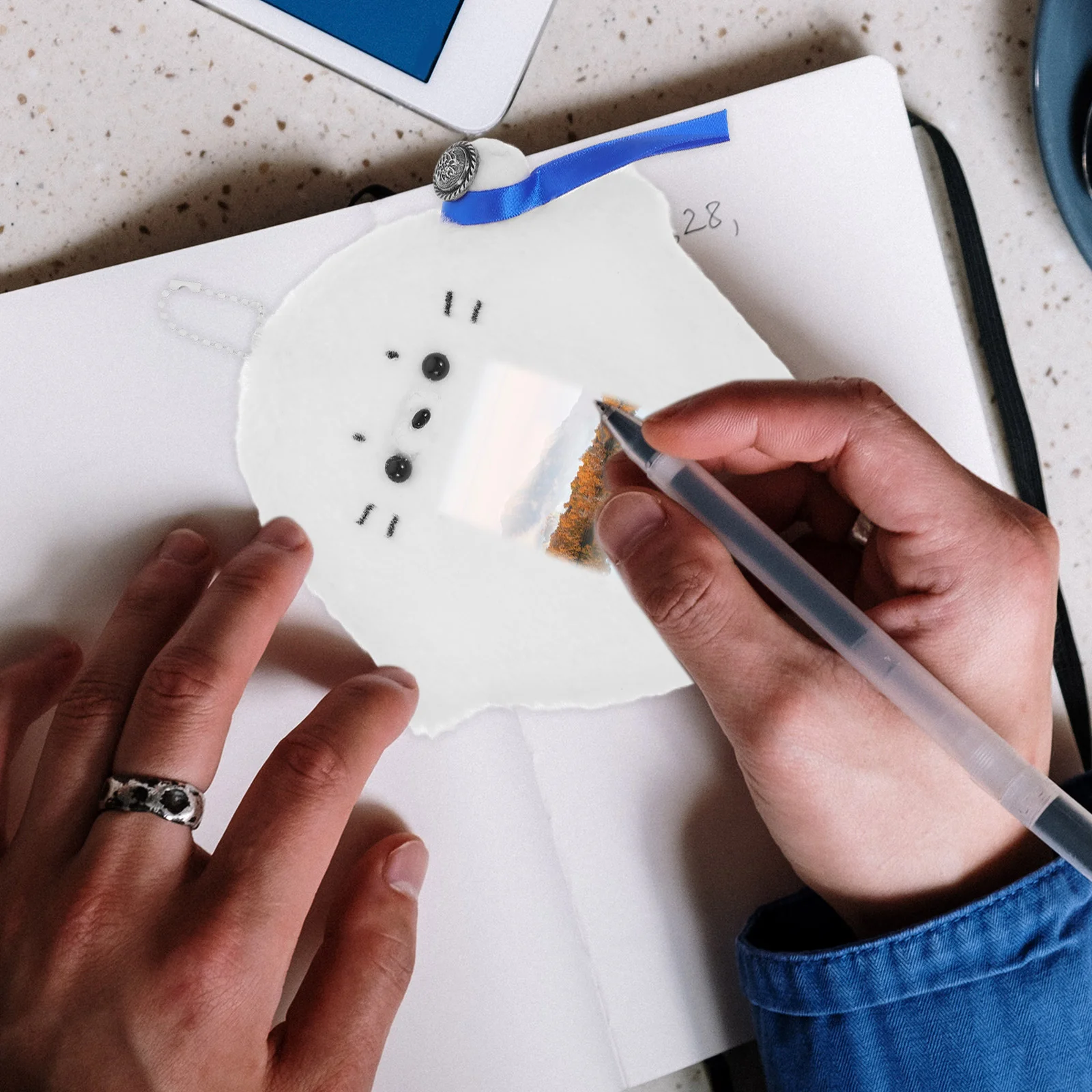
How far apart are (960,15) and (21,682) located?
624 mm

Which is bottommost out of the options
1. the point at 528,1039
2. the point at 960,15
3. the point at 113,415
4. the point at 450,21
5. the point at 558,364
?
the point at 528,1039

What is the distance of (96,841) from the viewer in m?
0.37

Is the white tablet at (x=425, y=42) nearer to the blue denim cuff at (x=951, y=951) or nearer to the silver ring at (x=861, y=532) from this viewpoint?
the silver ring at (x=861, y=532)

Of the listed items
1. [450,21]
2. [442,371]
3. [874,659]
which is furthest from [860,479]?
[450,21]

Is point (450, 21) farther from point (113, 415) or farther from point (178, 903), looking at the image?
point (178, 903)

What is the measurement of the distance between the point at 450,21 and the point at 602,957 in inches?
19.7

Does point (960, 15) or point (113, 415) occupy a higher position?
point (960, 15)

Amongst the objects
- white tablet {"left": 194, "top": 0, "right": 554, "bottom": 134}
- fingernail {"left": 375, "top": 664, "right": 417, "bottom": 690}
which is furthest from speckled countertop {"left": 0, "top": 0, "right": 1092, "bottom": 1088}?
fingernail {"left": 375, "top": 664, "right": 417, "bottom": 690}

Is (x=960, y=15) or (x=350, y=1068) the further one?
(x=960, y=15)

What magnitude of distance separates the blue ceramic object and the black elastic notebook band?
43 millimetres

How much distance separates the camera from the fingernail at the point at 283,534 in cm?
44

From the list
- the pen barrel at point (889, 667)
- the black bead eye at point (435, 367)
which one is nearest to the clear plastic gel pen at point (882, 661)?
the pen barrel at point (889, 667)

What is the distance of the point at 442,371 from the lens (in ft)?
1.49

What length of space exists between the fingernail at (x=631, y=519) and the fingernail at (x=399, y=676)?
0.43ft
